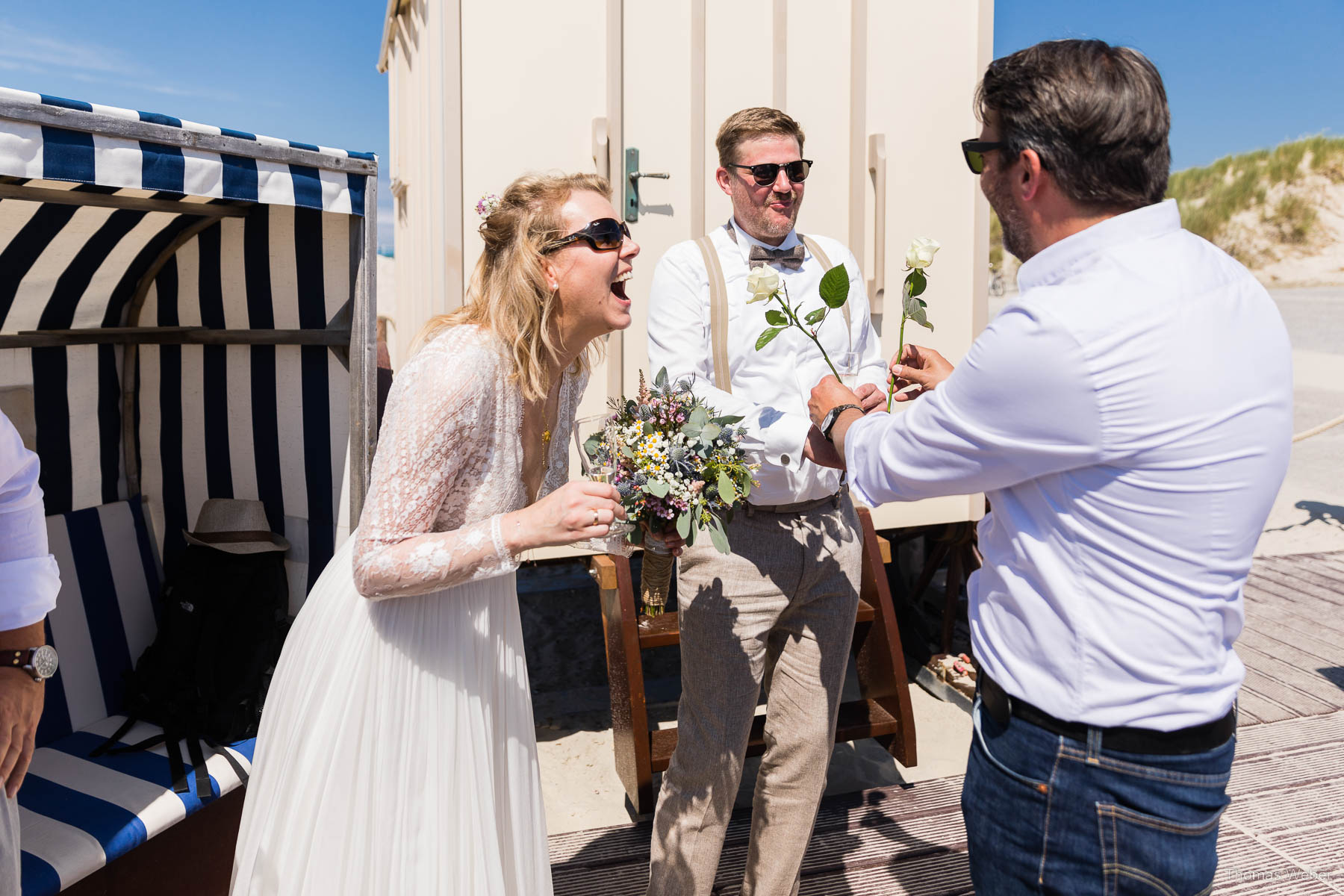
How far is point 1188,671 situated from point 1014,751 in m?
0.29

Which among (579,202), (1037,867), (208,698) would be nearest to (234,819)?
(208,698)

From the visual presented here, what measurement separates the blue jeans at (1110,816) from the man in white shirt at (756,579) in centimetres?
102

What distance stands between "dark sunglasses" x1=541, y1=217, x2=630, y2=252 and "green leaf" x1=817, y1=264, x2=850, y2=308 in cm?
47

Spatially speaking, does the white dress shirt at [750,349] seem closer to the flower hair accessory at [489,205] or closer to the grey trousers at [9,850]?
the flower hair accessory at [489,205]

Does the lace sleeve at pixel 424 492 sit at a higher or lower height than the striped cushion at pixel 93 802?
higher

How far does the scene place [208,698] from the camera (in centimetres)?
302

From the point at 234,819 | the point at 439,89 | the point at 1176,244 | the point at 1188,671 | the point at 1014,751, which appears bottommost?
the point at 234,819

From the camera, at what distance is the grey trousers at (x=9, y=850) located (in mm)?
1373

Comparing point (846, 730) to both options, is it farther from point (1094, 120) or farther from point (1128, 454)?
point (1094, 120)

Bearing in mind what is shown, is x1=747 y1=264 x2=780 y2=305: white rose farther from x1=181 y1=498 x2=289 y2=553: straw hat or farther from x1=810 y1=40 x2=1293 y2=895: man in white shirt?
x1=181 y1=498 x2=289 y2=553: straw hat

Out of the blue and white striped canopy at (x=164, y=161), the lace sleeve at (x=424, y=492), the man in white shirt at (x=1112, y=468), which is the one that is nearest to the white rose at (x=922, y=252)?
the man in white shirt at (x=1112, y=468)

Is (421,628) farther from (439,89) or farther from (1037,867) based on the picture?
(439,89)

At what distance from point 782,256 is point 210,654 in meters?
2.27

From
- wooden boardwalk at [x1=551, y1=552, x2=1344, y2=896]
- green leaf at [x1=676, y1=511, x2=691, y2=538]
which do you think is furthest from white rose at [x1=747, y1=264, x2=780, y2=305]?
wooden boardwalk at [x1=551, y1=552, x2=1344, y2=896]
